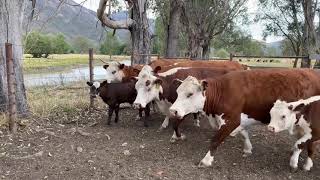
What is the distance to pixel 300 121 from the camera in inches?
233

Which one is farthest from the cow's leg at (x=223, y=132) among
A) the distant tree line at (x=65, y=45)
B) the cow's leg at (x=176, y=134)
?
the distant tree line at (x=65, y=45)

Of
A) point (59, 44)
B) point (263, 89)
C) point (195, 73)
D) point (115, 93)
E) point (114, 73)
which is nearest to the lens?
point (263, 89)

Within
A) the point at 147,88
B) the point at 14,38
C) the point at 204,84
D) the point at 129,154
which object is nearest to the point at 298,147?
the point at 204,84

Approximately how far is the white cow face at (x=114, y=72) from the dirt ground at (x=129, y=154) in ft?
4.88

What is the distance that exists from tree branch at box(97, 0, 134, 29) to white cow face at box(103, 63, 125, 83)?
7.42 ft

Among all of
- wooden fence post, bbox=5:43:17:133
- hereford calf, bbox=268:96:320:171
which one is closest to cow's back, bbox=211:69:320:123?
hereford calf, bbox=268:96:320:171

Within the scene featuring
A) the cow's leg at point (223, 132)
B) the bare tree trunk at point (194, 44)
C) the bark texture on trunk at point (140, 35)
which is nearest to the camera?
the cow's leg at point (223, 132)

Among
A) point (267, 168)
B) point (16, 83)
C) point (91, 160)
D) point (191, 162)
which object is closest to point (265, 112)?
point (267, 168)

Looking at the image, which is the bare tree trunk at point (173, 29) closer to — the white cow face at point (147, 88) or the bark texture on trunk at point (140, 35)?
the bark texture on trunk at point (140, 35)

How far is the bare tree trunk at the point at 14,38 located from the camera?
808 centimetres

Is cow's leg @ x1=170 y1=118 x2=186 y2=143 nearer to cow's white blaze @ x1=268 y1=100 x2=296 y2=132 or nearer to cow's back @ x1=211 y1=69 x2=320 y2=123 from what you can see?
cow's back @ x1=211 y1=69 x2=320 y2=123

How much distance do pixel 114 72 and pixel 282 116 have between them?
5043 mm

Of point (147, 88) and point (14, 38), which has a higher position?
point (14, 38)

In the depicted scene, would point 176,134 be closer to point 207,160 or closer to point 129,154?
point 129,154
